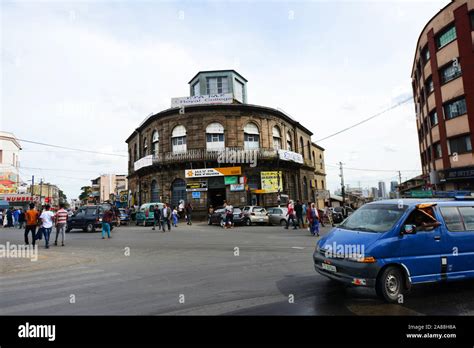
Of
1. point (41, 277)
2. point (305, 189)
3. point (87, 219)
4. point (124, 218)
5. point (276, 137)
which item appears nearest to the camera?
point (41, 277)

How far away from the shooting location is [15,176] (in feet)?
183

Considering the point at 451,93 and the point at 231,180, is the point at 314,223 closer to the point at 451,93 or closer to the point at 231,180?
the point at 231,180

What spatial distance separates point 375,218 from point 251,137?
2810cm

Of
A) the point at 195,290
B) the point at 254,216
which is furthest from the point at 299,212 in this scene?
the point at 195,290

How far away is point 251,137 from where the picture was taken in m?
33.5

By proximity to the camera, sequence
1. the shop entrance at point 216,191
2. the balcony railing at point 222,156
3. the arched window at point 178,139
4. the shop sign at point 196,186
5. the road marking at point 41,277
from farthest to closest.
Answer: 1. the arched window at point 178,139
2. the shop entrance at point 216,191
3. the balcony railing at point 222,156
4. the shop sign at point 196,186
5. the road marking at point 41,277

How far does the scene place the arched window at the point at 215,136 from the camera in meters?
32.0

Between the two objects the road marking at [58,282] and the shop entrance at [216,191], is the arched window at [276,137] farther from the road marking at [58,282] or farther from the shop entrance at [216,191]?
the road marking at [58,282]

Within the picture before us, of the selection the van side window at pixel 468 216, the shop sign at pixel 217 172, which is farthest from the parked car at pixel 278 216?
the van side window at pixel 468 216

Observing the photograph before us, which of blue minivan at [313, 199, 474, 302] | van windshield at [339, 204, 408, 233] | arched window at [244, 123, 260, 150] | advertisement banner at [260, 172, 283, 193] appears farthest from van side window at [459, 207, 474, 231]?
arched window at [244, 123, 260, 150]

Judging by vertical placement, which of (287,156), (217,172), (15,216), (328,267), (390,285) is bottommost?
(390,285)

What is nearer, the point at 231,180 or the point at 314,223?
the point at 314,223

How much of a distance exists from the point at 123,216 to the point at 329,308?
26.1 m
